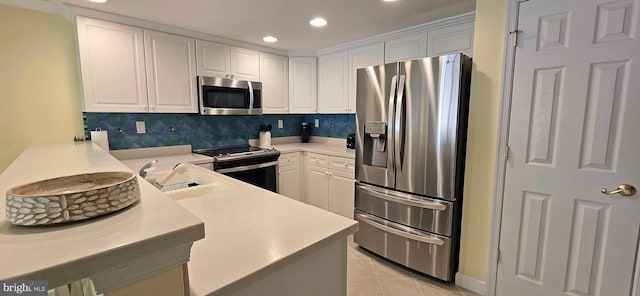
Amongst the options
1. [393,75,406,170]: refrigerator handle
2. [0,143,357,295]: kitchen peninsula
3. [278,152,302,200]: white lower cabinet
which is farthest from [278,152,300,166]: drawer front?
[0,143,357,295]: kitchen peninsula

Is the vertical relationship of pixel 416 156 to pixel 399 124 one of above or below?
below

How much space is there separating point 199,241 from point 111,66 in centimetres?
238

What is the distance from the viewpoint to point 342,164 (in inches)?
127

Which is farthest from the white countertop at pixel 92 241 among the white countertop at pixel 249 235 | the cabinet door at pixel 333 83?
the cabinet door at pixel 333 83

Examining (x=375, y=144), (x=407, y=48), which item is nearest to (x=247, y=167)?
(x=375, y=144)

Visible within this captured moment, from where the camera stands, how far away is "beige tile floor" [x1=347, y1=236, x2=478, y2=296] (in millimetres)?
2123

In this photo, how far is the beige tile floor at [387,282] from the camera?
212 centimetres

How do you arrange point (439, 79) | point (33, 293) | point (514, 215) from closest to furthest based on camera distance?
1. point (33, 293)
2. point (514, 215)
3. point (439, 79)

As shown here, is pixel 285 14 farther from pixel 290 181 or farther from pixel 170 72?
pixel 290 181

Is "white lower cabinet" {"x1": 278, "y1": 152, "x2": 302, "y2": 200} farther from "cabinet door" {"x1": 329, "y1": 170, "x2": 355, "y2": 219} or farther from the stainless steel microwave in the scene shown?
the stainless steel microwave

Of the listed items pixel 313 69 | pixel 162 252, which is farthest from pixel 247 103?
pixel 162 252

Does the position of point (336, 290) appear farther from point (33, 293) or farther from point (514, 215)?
point (514, 215)

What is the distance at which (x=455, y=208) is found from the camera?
2111mm

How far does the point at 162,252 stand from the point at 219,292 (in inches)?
9.2
